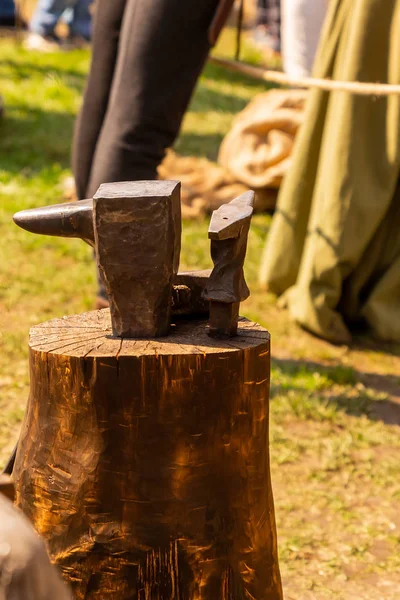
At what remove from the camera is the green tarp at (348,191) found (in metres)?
3.31

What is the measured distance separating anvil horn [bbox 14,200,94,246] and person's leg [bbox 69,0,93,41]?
818 cm

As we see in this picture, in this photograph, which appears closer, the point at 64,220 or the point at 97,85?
the point at 64,220

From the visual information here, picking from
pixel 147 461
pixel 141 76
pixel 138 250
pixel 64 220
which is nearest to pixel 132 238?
pixel 138 250

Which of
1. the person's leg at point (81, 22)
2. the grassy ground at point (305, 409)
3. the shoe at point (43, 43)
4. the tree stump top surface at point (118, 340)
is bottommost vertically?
the grassy ground at point (305, 409)

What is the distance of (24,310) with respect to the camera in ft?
11.6

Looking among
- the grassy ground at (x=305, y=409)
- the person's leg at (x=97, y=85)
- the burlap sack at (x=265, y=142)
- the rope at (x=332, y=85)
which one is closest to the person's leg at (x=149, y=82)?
the person's leg at (x=97, y=85)

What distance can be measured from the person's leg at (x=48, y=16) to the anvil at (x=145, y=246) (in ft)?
25.4

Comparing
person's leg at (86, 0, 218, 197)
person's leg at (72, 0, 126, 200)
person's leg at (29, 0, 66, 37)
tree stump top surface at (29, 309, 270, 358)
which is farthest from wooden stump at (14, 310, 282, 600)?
person's leg at (29, 0, 66, 37)

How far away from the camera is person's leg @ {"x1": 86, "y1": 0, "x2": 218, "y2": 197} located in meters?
2.42

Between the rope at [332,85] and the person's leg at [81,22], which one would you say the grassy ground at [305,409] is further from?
the person's leg at [81,22]

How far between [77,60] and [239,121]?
3.40 meters

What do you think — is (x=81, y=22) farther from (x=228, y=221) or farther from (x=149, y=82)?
(x=228, y=221)

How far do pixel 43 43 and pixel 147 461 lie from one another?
793 cm

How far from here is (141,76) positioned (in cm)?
246
